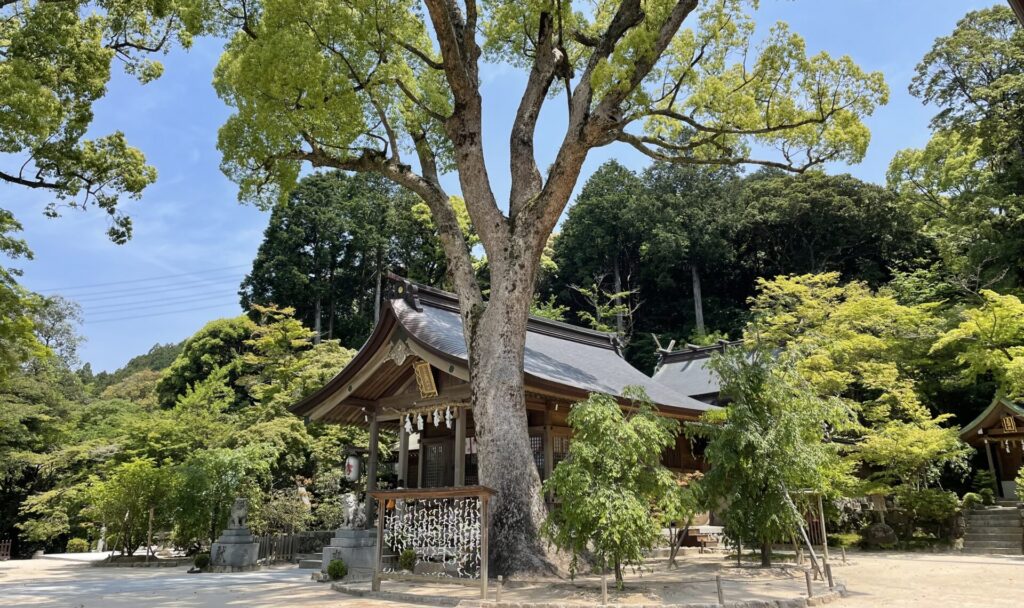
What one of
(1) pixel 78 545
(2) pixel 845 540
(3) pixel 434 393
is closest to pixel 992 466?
(2) pixel 845 540

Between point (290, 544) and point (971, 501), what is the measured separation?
16920mm

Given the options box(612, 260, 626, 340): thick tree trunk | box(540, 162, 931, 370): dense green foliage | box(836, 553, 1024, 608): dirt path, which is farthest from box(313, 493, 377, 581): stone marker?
box(612, 260, 626, 340): thick tree trunk

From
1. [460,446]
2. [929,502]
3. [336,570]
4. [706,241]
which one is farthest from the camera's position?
[706,241]

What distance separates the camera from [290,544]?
1562cm

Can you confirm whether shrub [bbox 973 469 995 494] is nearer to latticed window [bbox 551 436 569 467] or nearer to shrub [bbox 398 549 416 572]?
latticed window [bbox 551 436 569 467]

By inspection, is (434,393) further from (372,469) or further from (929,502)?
(929,502)

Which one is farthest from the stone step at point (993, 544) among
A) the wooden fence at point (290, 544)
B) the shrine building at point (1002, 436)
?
the wooden fence at point (290, 544)

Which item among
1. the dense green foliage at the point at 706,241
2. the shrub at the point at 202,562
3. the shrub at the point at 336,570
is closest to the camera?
the shrub at the point at 336,570

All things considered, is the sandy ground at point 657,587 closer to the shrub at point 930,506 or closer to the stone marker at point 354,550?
the stone marker at point 354,550

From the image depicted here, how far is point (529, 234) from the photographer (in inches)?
383

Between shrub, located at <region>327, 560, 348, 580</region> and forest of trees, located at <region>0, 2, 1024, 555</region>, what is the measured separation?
16.8 ft

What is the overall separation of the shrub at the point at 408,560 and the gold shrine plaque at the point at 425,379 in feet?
10.3

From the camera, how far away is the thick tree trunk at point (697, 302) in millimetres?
35438

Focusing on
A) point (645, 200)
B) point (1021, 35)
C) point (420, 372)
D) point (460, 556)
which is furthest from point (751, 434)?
point (645, 200)
